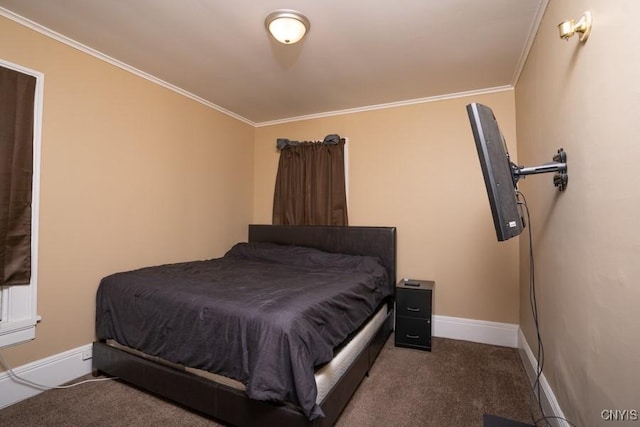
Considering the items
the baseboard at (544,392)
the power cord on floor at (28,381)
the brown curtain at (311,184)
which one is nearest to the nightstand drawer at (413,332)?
the baseboard at (544,392)

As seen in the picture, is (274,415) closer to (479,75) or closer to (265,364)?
(265,364)

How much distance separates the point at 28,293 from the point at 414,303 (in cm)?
301

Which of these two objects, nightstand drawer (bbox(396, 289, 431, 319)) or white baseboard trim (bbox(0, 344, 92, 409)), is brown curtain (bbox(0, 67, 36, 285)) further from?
nightstand drawer (bbox(396, 289, 431, 319))

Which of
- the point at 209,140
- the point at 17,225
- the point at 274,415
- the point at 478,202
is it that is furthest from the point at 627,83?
the point at 209,140

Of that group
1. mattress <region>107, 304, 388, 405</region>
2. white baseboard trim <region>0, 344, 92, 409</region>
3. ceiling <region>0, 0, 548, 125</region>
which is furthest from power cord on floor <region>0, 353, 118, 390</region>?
ceiling <region>0, 0, 548, 125</region>

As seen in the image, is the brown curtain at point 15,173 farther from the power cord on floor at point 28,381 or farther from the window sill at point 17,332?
the power cord on floor at point 28,381

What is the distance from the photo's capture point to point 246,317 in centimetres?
160

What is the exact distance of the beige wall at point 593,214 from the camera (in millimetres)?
984

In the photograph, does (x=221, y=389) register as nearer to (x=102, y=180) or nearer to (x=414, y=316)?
(x=414, y=316)

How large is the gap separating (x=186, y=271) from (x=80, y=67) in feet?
5.99

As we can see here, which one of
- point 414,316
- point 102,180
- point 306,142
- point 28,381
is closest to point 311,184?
point 306,142

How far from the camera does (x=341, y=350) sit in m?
1.88

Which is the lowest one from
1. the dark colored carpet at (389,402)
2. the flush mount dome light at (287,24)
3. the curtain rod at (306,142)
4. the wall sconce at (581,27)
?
the dark colored carpet at (389,402)

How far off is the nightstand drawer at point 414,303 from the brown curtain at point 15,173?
292cm
